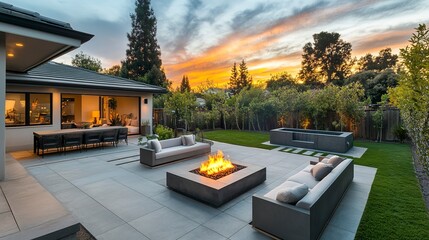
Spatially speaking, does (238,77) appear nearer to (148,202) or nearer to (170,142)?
(170,142)

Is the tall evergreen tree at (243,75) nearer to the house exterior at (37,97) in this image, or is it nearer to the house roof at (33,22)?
the house exterior at (37,97)

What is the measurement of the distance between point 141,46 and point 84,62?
8.60 meters

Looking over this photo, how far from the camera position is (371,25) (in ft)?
34.1

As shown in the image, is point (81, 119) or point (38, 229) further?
point (81, 119)

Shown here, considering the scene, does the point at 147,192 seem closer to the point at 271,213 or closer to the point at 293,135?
the point at 271,213

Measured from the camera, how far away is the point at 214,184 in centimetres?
392

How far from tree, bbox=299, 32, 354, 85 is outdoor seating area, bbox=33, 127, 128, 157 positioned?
27482 millimetres

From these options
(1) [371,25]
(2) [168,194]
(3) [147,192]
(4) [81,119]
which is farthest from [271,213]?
(4) [81,119]

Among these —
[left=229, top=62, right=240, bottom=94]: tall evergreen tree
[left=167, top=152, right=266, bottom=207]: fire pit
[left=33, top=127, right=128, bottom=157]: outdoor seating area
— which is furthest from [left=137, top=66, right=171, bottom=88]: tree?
[left=167, top=152, right=266, bottom=207]: fire pit

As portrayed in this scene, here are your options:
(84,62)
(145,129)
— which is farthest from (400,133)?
(84,62)

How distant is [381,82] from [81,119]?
25331mm

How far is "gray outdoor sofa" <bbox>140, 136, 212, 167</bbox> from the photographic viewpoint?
6.16 m

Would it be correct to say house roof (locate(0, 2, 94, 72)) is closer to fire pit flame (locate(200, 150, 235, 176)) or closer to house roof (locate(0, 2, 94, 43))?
house roof (locate(0, 2, 94, 43))

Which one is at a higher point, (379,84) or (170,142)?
(379,84)
